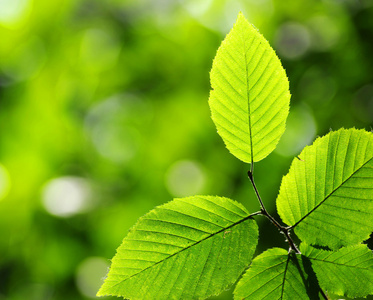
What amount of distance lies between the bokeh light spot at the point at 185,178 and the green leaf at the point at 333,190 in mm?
2808

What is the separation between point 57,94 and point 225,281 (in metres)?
3.61

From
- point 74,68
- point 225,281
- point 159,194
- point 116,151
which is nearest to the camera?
point 225,281

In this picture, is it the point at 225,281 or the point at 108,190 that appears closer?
the point at 225,281

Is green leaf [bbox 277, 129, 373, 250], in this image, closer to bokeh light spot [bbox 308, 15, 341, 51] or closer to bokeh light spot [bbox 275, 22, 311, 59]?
bokeh light spot [bbox 275, 22, 311, 59]

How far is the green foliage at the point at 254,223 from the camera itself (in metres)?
0.50

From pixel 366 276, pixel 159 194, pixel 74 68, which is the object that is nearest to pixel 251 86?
pixel 366 276

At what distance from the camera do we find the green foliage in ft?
1.63

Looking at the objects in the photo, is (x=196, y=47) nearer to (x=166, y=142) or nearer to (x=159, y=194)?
(x=166, y=142)

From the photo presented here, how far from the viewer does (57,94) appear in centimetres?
377

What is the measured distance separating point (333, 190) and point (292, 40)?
10.9 feet

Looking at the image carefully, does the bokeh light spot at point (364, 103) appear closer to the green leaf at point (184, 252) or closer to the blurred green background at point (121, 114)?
the blurred green background at point (121, 114)

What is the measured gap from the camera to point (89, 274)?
3203 mm

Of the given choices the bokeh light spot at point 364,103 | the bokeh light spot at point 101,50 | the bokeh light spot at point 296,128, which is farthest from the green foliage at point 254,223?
the bokeh light spot at point 101,50

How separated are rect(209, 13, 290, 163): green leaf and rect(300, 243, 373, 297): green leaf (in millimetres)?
168
